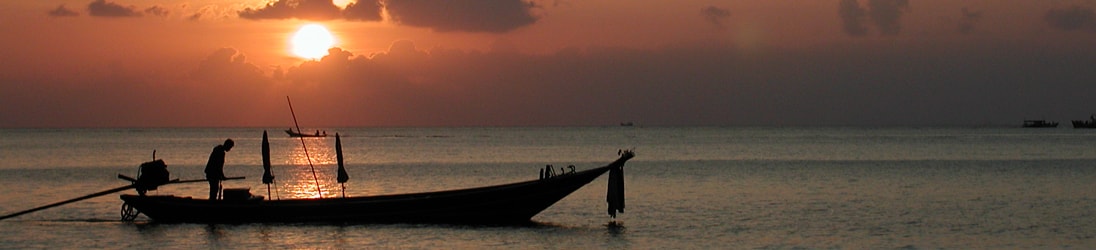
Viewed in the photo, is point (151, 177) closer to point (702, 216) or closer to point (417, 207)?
point (417, 207)

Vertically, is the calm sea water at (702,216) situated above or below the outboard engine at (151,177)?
below

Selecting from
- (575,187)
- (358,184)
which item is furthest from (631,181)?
(575,187)

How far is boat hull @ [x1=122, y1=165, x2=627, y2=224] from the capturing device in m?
26.5

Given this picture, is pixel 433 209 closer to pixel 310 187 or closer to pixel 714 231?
pixel 714 231

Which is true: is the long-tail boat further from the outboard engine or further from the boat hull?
the outboard engine

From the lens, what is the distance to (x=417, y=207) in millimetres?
26625

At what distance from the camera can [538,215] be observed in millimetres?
29703

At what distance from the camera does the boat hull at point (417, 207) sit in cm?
2647

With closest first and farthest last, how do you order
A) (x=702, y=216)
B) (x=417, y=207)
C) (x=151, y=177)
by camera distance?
(x=417, y=207) < (x=151, y=177) < (x=702, y=216)

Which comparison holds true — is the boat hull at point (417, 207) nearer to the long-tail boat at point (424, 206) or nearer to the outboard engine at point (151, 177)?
the long-tail boat at point (424, 206)

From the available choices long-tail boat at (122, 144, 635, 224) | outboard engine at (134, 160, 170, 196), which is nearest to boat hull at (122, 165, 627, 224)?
long-tail boat at (122, 144, 635, 224)

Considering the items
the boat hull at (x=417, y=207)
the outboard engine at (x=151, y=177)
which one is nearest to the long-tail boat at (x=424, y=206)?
the boat hull at (x=417, y=207)

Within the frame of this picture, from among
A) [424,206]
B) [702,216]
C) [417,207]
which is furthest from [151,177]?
[702,216]

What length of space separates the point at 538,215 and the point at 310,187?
67.8ft
